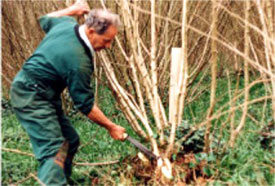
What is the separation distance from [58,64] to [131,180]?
1428 millimetres

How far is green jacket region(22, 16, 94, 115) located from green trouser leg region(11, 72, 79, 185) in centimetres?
10

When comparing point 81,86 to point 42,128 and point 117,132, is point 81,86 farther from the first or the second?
point 117,132

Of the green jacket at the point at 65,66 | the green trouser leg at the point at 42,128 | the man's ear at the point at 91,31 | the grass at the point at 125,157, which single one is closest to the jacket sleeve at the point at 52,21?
the green jacket at the point at 65,66

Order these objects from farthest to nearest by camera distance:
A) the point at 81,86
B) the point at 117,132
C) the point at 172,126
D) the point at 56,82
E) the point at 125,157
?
the point at 125,157 → the point at 172,126 → the point at 117,132 → the point at 56,82 → the point at 81,86

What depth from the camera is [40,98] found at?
10.6ft

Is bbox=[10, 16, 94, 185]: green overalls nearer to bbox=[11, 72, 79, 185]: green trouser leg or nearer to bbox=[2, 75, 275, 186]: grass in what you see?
bbox=[11, 72, 79, 185]: green trouser leg

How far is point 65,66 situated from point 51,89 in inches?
13.2

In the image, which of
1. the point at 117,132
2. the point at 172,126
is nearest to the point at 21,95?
the point at 117,132

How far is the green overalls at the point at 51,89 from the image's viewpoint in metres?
3.03

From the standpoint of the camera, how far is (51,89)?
3270 mm

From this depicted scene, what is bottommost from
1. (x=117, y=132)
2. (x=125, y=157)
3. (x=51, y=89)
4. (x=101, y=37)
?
(x=125, y=157)

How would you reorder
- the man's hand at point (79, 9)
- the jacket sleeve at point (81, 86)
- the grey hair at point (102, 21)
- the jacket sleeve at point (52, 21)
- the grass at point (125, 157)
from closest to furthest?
the jacket sleeve at point (81, 86) < the grey hair at point (102, 21) < the jacket sleeve at point (52, 21) < the grass at point (125, 157) < the man's hand at point (79, 9)

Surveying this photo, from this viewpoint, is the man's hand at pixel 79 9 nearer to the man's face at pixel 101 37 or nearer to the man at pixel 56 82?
the man at pixel 56 82

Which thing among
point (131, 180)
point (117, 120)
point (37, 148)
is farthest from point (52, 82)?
point (117, 120)
